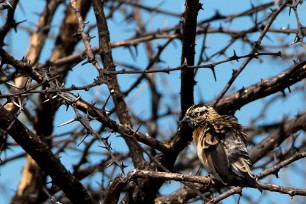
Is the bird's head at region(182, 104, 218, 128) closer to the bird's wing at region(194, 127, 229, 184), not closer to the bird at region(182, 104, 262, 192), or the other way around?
the bird at region(182, 104, 262, 192)

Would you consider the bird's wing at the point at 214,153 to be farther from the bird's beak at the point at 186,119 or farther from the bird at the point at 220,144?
the bird's beak at the point at 186,119

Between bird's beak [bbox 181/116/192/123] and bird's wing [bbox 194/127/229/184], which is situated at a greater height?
bird's beak [bbox 181/116/192/123]

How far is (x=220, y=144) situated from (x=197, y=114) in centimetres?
81

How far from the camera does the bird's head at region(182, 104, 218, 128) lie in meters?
6.54

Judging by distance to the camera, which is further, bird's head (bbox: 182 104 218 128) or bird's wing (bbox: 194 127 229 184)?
bird's head (bbox: 182 104 218 128)

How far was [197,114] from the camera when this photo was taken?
669cm

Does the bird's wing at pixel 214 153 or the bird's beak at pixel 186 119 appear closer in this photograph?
the bird's wing at pixel 214 153

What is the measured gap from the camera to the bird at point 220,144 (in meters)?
5.64

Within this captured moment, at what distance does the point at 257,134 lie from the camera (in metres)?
9.17

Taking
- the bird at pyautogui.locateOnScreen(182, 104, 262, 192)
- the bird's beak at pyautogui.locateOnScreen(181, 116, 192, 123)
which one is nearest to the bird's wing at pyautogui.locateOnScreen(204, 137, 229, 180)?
the bird at pyautogui.locateOnScreen(182, 104, 262, 192)

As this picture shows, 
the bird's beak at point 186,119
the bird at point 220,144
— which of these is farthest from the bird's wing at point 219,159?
the bird's beak at point 186,119

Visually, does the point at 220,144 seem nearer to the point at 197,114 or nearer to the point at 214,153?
the point at 214,153

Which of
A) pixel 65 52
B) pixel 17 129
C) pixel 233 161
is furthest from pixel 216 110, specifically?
pixel 65 52

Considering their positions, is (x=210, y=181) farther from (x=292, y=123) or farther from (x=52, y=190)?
(x=292, y=123)
